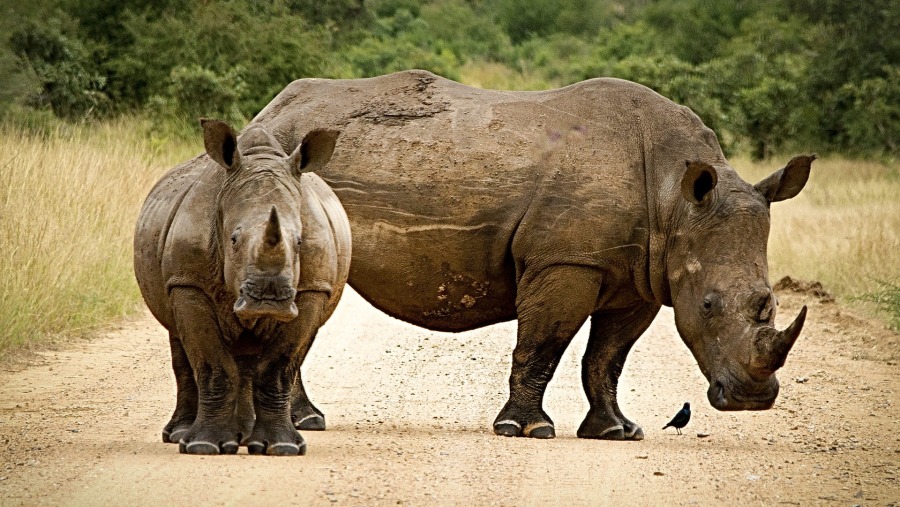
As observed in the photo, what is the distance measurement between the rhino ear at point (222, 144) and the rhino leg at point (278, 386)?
2.39 ft

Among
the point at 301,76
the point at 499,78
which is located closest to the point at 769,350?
the point at 301,76

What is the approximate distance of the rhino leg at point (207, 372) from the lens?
23.4 ft

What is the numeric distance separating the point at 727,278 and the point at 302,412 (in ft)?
8.28

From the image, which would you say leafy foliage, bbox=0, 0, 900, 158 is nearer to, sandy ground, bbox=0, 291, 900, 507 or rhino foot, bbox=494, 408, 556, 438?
sandy ground, bbox=0, 291, 900, 507

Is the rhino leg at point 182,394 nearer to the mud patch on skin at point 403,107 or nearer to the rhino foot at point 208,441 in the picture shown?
the rhino foot at point 208,441

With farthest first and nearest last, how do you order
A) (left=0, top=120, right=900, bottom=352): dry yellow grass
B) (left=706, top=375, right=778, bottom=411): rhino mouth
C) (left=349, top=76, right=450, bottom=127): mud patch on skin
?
(left=0, top=120, right=900, bottom=352): dry yellow grass < (left=349, top=76, right=450, bottom=127): mud patch on skin < (left=706, top=375, right=778, bottom=411): rhino mouth

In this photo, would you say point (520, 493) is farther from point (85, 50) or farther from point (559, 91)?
point (85, 50)

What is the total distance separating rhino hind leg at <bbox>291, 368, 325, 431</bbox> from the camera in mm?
8523

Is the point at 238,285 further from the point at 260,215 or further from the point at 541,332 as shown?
the point at 541,332

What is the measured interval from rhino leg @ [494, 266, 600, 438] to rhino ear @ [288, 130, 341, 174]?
5.33 ft

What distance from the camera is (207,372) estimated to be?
23.5 ft

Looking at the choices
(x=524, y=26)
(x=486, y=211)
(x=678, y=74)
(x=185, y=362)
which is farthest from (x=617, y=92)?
(x=524, y=26)

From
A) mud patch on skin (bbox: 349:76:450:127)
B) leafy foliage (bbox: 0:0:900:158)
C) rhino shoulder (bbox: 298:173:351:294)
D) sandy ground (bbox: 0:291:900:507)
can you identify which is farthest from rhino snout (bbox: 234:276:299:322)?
leafy foliage (bbox: 0:0:900:158)

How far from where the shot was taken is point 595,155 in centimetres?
868
